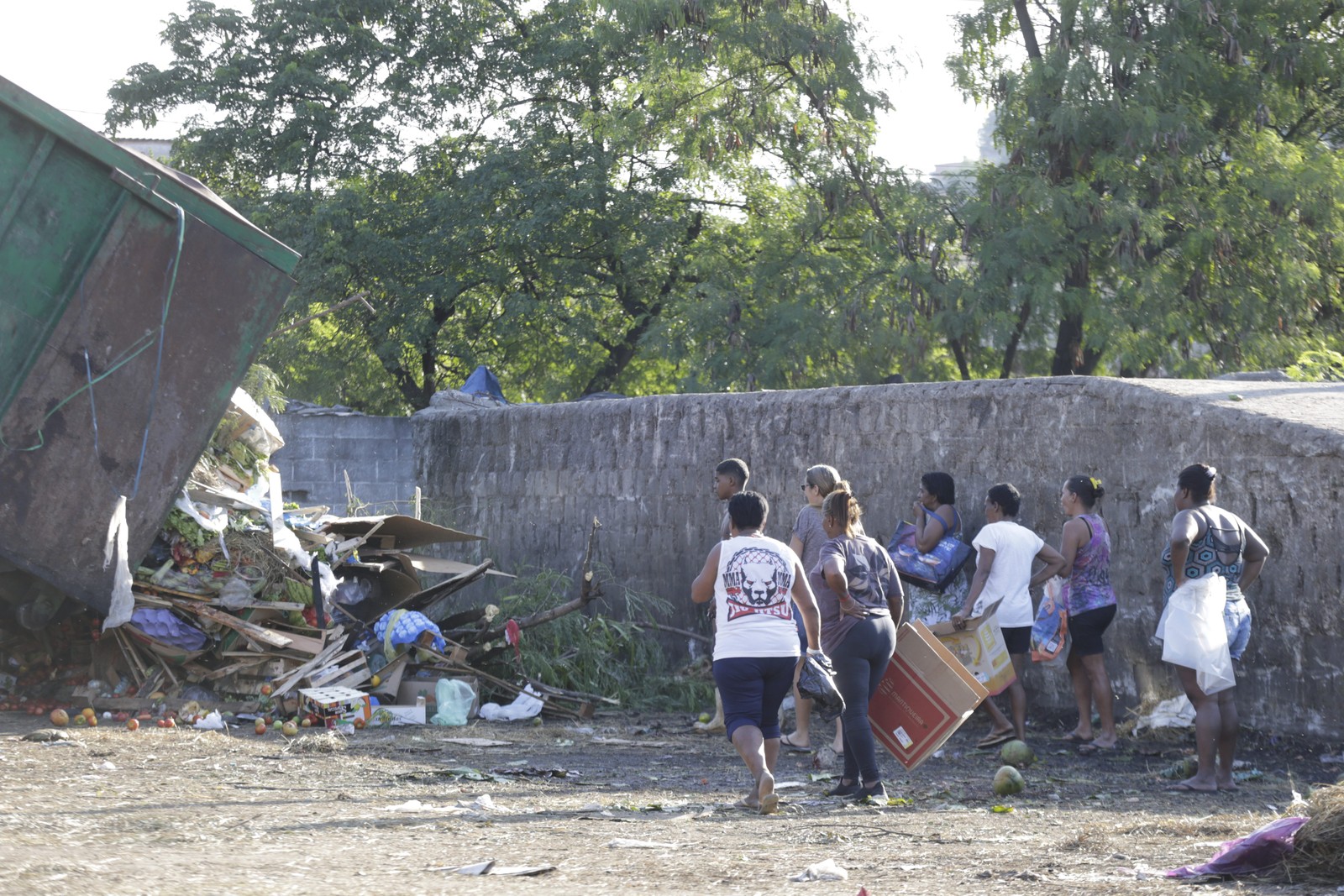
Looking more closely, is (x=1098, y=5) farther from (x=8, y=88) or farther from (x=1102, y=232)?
(x=8, y=88)

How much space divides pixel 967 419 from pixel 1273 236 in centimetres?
518

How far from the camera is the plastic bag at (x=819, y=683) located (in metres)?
5.90

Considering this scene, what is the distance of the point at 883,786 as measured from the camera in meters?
6.36


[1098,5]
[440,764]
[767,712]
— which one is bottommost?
[440,764]

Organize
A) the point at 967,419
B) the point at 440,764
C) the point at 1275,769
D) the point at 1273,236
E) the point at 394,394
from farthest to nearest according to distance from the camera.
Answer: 1. the point at 394,394
2. the point at 1273,236
3. the point at 967,419
4. the point at 440,764
5. the point at 1275,769

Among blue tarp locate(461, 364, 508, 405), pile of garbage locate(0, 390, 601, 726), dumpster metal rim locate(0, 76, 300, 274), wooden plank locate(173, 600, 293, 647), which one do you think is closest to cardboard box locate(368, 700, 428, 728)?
pile of garbage locate(0, 390, 601, 726)

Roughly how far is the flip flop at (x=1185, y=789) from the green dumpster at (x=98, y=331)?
16.7 feet

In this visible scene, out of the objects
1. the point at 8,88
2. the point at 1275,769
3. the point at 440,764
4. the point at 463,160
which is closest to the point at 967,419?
the point at 1275,769

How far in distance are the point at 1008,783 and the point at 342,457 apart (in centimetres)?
1144

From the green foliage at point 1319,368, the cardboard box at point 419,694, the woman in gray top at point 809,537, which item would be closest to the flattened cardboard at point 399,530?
the cardboard box at point 419,694

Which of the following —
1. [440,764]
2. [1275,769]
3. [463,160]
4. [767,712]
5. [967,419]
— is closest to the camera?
[767,712]

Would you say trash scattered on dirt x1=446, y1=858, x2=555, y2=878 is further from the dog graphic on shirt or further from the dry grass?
the dry grass

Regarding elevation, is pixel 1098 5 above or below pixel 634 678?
above

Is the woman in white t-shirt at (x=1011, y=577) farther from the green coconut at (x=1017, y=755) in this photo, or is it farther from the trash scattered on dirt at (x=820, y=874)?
the trash scattered on dirt at (x=820, y=874)
